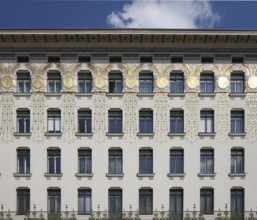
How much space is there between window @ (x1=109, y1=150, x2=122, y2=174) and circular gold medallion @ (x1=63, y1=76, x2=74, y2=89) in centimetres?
660

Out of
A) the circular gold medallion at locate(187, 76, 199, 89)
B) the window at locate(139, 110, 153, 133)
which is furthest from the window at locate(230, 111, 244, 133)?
the window at locate(139, 110, 153, 133)

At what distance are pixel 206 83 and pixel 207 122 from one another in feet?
11.1

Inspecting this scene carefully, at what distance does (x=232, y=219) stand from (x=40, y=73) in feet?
66.5

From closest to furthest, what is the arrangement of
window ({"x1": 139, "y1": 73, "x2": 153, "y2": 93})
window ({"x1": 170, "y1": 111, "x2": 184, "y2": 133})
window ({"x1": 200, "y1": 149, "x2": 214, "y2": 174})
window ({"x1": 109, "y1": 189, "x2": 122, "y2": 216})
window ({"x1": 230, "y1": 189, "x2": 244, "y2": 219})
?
window ({"x1": 109, "y1": 189, "x2": 122, "y2": 216}), window ({"x1": 230, "y1": 189, "x2": 244, "y2": 219}), window ({"x1": 200, "y1": 149, "x2": 214, "y2": 174}), window ({"x1": 170, "y1": 111, "x2": 184, "y2": 133}), window ({"x1": 139, "y1": 73, "x2": 153, "y2": 93})

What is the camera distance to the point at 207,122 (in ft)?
118

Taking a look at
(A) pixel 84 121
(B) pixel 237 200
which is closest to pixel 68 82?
(A) pixel 84 121

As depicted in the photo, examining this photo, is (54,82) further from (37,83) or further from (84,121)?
(84,121)

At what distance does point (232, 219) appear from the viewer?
113 ft

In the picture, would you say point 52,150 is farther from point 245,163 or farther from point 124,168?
point 245,163

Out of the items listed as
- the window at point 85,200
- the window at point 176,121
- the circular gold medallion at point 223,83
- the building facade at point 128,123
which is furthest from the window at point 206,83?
the window at point 85,200

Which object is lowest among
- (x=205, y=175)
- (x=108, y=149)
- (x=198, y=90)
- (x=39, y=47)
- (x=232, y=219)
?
(x=232, y=219)

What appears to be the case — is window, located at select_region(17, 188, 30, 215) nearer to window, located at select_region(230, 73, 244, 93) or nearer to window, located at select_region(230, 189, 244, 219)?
window, located at select_region(230, 189, 244, 219)

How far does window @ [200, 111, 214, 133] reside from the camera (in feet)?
118

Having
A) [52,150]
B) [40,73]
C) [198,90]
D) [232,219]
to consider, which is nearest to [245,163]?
[232,219]
